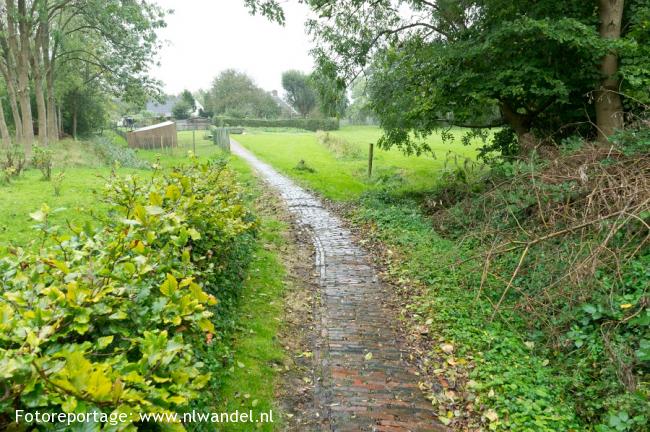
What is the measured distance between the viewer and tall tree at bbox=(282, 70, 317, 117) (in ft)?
243

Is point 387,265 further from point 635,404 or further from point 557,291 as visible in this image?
point 635,404

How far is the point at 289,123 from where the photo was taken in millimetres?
60906

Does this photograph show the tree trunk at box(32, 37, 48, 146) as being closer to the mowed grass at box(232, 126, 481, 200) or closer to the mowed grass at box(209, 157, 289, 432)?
the mowed grass at box(232, 126, 481, 200)

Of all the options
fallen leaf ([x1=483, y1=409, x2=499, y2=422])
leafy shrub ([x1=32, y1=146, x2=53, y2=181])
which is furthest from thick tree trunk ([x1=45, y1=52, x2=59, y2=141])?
fallen leaf ([x1=483, y1=409, x2=499, y2=422])

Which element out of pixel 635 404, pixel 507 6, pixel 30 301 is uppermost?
pixel 507 6

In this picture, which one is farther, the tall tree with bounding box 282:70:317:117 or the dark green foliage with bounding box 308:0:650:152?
the tall tree with bounding box 282:70:317:117

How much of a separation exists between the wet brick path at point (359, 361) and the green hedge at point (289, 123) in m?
50.9

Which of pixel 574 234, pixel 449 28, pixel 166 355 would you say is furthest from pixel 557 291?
pixel 449 28

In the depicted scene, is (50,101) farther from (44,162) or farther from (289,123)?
(289,123)

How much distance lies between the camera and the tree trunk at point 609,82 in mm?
8664

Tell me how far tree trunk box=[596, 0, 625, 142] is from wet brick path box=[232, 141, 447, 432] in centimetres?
563

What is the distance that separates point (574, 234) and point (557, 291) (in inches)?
46.8

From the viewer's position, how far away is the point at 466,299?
6.43m

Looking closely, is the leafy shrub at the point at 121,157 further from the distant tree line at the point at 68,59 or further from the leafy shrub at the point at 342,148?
the leafy shrub at the point at 342,148
